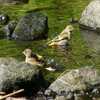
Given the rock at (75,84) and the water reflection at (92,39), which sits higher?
the rock at (75,84)

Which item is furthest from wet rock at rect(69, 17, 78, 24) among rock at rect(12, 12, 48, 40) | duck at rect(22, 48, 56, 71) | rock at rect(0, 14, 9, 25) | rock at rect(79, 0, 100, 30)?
duck at rect(22, 48, 56, 71)

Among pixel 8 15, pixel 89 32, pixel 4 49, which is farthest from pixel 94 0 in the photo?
pixel 4 49

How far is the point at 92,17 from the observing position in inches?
985

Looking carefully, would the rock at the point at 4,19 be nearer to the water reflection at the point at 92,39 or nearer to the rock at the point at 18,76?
the water reflection at the point at 92,39

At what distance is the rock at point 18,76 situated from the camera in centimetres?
1501

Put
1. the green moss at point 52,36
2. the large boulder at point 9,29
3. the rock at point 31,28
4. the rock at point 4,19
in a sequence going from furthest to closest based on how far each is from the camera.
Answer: the rock at point 4,19
the large boulder at point 9,29
the rock at point 31,28
the green moss at point 52,36

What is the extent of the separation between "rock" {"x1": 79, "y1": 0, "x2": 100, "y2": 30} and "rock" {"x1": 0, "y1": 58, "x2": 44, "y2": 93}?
9.29 metres

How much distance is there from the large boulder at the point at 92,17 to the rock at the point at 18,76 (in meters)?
9.29

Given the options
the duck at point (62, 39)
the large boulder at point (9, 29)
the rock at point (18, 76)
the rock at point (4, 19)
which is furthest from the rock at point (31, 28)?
the rock at point (18, 76)

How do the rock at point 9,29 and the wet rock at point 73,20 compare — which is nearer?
the rock at point 9,29

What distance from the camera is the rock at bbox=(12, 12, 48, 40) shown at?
2288 cm

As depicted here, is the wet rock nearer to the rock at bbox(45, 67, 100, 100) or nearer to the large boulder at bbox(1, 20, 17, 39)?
the large boulder at bbox(1, 20, 17, 39)

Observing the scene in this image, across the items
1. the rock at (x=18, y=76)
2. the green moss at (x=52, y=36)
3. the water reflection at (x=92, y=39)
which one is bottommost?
the water reflection at (x=92, y=39)

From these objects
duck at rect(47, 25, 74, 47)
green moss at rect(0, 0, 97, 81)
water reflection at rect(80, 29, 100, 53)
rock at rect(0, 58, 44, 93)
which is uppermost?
rock at rect(0, 58, 44, 93)
